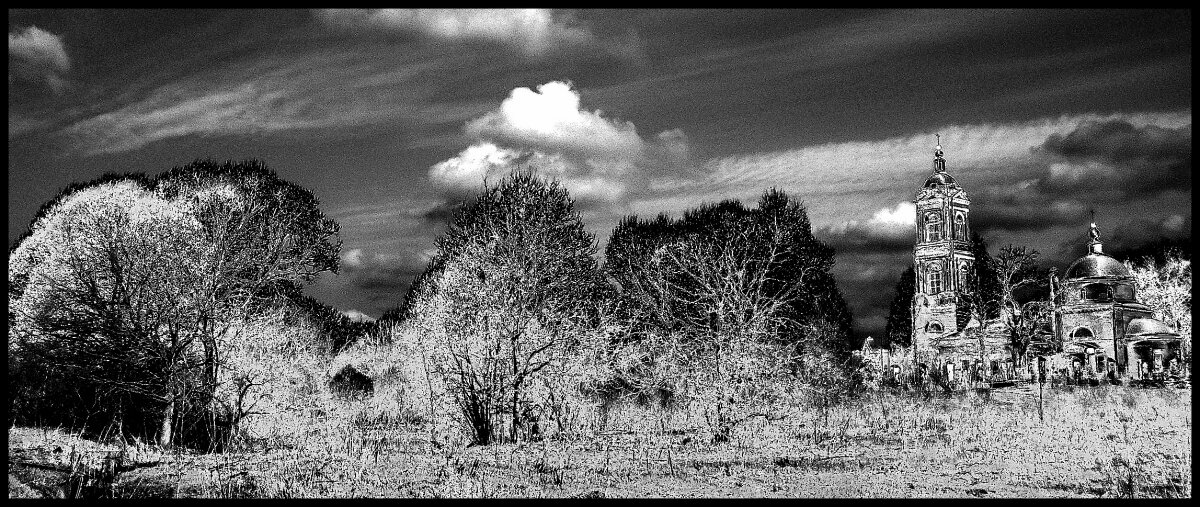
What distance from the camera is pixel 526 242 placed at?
2206 cm

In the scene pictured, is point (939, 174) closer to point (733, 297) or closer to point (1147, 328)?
point (1147, 328)

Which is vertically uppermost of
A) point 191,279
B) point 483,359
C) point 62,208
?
point 62,208

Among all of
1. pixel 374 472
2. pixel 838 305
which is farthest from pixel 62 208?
pixel 838 305

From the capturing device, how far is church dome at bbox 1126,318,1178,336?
157ft

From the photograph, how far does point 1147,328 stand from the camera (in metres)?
48.3

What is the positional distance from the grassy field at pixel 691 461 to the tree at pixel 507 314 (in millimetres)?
1255

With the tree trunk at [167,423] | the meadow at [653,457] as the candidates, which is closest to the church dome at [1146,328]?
the meadow at [653,457]

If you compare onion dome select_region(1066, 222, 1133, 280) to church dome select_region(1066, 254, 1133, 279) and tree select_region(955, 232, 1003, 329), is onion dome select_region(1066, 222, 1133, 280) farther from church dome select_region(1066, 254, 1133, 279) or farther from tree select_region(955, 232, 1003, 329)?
tree select_region(955, 232, 1003, 329)

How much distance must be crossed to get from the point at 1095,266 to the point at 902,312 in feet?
50.8

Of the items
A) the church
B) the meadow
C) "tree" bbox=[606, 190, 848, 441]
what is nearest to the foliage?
"tree" bbox=[606, 190, 848, 441]

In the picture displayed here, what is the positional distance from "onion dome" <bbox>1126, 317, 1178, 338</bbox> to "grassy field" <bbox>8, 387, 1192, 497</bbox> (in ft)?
84.1

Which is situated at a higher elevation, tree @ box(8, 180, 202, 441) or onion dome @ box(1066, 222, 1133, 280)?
onion dome @ box(1066, 222, 1133, 280)

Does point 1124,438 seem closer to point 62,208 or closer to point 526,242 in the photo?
point 526,242

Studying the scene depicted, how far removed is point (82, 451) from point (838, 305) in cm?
3026
